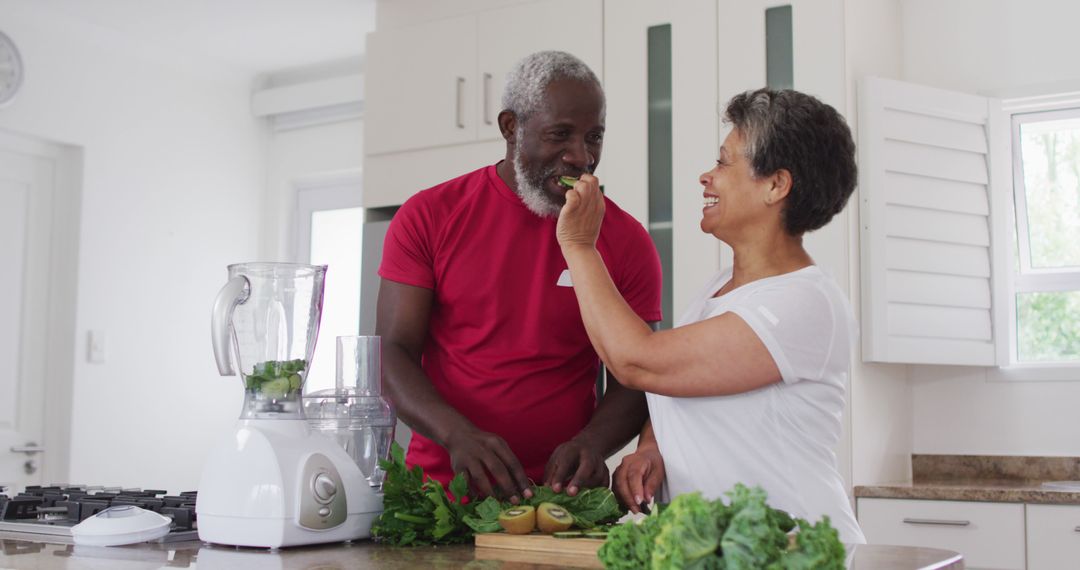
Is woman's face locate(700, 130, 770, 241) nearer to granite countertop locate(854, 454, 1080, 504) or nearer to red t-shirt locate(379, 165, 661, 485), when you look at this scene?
red t-shirt locate(379, 165, 661, 485)

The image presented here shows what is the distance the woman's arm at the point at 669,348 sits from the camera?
131cm

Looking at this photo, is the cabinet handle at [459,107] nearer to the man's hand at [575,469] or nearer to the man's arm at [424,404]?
the man's arm at [424,404]

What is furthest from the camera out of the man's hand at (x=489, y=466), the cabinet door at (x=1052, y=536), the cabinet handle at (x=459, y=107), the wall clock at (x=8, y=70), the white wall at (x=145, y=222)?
the white wall at (x=145, y=222)

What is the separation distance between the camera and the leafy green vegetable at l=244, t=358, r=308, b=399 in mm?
1312

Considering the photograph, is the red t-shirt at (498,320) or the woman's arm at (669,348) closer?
the woman's arm at (669,348)

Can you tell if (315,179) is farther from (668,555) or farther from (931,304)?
(668,555)

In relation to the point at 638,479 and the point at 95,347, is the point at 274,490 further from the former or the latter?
the point at 95,347

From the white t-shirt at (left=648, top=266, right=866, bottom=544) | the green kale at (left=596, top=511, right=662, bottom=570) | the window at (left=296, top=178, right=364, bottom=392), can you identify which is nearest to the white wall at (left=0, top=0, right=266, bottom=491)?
the window at (left=296, top=178, right=364, bottom=392)

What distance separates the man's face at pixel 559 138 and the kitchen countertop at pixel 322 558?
0.66m

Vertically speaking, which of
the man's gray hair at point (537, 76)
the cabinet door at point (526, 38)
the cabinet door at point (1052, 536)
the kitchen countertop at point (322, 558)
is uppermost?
the cabinet door at point (526, 38)

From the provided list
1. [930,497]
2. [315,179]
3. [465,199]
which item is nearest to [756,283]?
[465,199]

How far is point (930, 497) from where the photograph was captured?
2.89 meters

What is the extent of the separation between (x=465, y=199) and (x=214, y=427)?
143 inches

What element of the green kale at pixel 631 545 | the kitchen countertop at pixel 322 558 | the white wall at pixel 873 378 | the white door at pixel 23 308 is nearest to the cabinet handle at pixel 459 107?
the white wall at pixel 873 378
